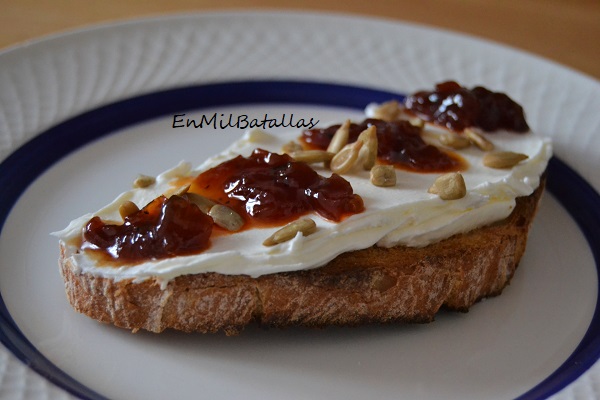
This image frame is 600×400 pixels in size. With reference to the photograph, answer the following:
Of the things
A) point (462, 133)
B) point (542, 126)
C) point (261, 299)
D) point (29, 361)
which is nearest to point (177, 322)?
point (261, 299)

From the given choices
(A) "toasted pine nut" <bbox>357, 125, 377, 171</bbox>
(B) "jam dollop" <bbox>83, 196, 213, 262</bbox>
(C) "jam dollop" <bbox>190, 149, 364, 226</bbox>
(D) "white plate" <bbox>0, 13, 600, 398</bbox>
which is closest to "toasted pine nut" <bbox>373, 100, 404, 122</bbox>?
(A) "toasted pine nut" <bbox>357, 125, 377, 171</bbox>

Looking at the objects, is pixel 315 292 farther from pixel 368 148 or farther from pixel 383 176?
pixel 368 148

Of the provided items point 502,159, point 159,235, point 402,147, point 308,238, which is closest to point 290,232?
point 308,238

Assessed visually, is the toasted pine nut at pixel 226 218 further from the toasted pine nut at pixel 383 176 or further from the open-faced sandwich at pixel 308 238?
the toasted pine nut at pixel 383 176

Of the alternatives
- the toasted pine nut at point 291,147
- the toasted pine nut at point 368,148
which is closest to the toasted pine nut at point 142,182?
the toasted pine nut at point 291,147

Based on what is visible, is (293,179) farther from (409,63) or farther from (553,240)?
(409,63)

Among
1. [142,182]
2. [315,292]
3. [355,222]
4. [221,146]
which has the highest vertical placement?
[355,222]
